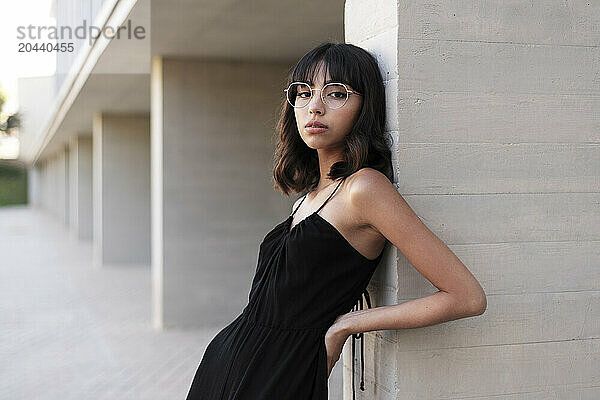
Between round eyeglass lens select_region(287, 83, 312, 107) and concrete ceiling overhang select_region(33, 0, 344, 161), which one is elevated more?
concrete ceiling overhang select_region(33, 0, 344, 161)

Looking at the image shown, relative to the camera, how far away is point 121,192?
13789 millimetres

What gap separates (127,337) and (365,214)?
615 centimetres

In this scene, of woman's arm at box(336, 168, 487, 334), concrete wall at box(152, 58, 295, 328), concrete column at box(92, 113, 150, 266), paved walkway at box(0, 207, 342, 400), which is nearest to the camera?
woman's arm at box(336, 168, 487, 334)

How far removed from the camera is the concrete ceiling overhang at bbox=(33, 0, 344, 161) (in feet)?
18.5

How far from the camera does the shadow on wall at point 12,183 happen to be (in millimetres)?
48969

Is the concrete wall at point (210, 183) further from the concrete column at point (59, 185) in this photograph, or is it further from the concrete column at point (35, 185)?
the concrete column at point (35, 185)

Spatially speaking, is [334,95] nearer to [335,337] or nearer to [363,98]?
[363,98]

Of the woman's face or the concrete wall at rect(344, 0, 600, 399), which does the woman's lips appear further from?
the concrete wall at rect(344, 0, 600, 399)

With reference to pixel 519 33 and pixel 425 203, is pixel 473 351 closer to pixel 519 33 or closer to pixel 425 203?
pixel 425 203

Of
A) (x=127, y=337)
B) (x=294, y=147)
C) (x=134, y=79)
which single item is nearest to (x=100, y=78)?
(x=134, y=79)

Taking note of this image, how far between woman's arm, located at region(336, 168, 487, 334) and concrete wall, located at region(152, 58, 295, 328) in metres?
6.13

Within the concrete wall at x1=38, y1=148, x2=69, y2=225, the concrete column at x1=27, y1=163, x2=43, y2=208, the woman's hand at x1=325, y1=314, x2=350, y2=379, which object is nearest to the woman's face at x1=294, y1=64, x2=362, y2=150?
the woman's hand at x1=325, y1=314, x2=350, y2=379

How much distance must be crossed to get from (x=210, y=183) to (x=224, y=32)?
Answer: 6.63ft

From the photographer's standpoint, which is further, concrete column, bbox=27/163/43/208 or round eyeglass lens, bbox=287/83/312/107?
concrete column, bbox=27/163/43/208
